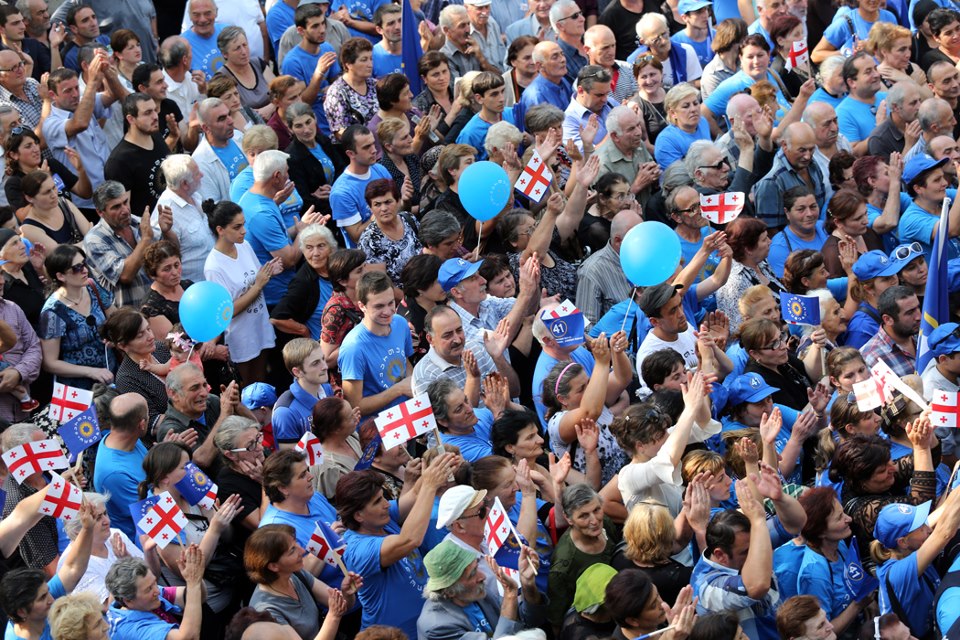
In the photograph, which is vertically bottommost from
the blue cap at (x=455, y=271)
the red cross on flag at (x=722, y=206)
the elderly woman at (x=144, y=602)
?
the red cross on flag at (x=722, y=206)

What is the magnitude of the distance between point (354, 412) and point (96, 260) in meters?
2.40

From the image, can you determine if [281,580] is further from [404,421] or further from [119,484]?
[119,484]

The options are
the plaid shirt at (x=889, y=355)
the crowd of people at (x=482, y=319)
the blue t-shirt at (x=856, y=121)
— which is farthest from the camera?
the blue t-shirt at (x=856, y=121)

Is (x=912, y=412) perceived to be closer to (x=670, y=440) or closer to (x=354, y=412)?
(x=670, y=440)

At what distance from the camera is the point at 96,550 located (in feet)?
23.7

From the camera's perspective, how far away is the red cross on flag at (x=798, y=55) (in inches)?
520

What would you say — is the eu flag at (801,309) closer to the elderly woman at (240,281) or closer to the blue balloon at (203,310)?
the elderly woman at (240,281)

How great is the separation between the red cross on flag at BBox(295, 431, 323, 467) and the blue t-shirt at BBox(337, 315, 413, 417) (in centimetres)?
101

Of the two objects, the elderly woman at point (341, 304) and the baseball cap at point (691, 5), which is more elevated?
the elderly woman at point (341, 304)

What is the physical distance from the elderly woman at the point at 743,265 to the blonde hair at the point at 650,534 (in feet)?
10.6

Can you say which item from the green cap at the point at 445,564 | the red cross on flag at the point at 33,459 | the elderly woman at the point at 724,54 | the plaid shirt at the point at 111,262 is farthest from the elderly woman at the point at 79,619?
the elderly woman at the point at 724,54

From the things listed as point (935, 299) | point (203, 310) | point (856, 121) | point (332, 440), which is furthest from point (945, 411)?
point (856, 121)

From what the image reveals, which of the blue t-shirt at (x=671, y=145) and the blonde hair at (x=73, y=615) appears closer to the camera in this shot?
the blonde hair at (x=73, y=615)

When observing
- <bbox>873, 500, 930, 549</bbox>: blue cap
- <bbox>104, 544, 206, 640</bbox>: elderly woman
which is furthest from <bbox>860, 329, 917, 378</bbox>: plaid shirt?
<bbox>104, 544, 206, 640</bbox>: elderly woman
